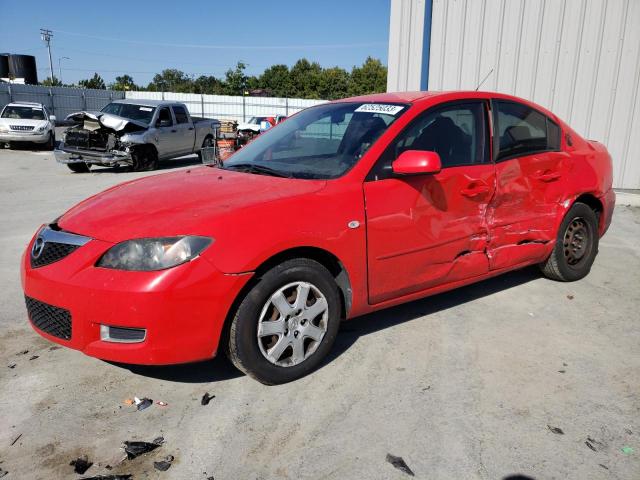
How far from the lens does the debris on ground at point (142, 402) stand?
2865mm

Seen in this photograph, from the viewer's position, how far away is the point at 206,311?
270cm

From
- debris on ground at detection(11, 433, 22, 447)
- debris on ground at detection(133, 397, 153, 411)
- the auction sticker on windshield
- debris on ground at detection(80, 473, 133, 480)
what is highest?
the auction sticker on windshield

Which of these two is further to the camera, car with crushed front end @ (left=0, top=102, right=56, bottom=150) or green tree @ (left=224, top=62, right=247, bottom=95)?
green tree @ (left=224, top=62, right=247, bottom=95)

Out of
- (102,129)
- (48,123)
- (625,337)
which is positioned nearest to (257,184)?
(625,337)

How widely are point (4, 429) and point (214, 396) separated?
40.2 inches

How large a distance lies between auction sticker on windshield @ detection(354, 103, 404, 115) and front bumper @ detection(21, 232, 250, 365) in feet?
5.29

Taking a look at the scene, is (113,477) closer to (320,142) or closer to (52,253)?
(52,253)

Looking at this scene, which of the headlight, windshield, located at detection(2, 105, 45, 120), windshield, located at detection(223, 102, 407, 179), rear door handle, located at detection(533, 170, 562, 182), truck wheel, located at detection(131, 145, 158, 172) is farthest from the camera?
windshield, located at detection(2, 105, 45, 120)

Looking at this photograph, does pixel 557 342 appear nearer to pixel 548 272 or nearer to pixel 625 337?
pixel 625 337

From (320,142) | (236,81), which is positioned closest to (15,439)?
(320,142)

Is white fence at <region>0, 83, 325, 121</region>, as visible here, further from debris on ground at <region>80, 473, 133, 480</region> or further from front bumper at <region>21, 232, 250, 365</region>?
debris on ground at <region>80, 473, 133, 480</region>

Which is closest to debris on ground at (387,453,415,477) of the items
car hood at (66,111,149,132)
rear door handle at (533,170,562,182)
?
rear door handle at (533,170,562,182)

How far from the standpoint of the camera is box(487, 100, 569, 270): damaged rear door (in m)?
3.99

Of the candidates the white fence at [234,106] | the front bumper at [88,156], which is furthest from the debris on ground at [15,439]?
the white fence at [234,106]
